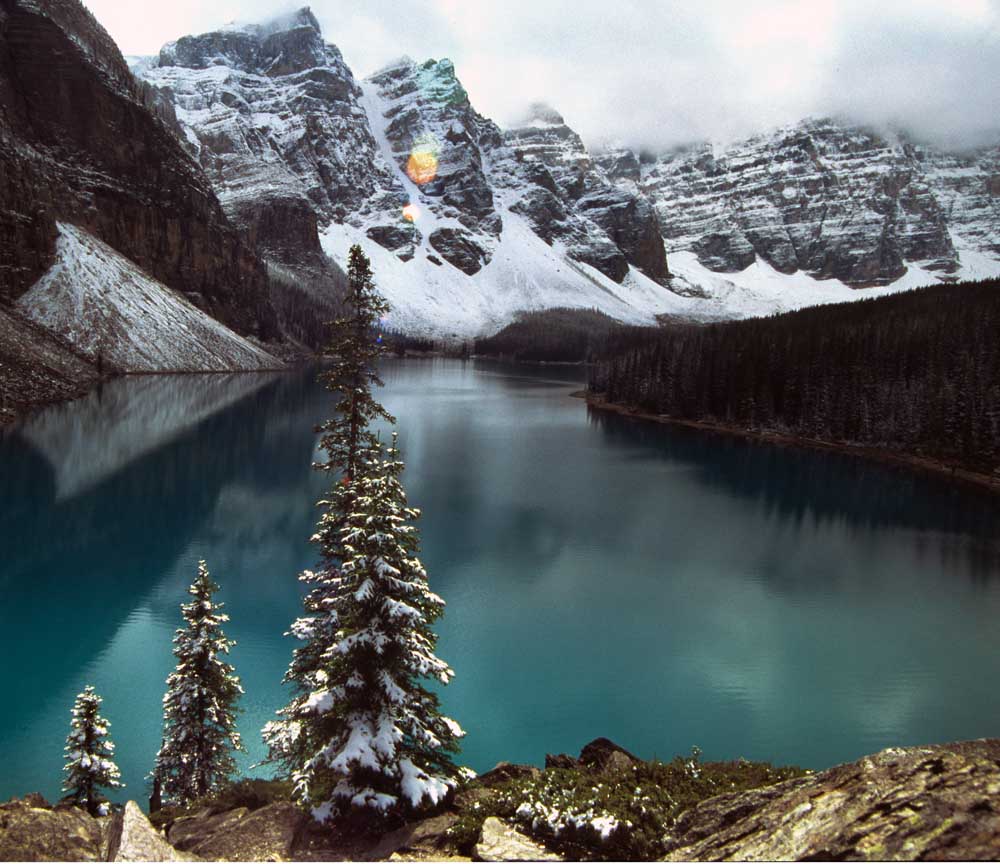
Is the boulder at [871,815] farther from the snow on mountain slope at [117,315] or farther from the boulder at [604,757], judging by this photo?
the snow on mountain slope at [117,315]

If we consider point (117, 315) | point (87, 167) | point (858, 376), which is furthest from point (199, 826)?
point (87, 167)

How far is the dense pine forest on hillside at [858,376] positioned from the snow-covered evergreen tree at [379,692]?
65674mm

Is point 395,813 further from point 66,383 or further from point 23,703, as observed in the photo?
point 66,383

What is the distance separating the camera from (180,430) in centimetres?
6191

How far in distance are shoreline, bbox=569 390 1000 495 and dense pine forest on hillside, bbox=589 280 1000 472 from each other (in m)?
0.97

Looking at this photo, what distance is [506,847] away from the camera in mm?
8188

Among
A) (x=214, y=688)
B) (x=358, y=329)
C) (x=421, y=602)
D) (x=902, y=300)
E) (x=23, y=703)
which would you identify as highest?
(x=902, y=300)

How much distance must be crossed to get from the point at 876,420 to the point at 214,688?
77059 millimetres

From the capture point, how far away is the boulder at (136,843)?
769 cm

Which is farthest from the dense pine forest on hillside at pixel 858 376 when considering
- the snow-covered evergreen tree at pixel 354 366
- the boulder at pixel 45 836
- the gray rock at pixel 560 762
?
the boulder at pixel 45 836

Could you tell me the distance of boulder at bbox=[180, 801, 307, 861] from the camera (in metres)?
9.35

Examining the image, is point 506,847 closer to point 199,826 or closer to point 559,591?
point 199,826

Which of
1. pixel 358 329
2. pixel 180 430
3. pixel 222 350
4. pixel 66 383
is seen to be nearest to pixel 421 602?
pixel 358 329

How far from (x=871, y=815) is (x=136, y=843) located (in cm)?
815
